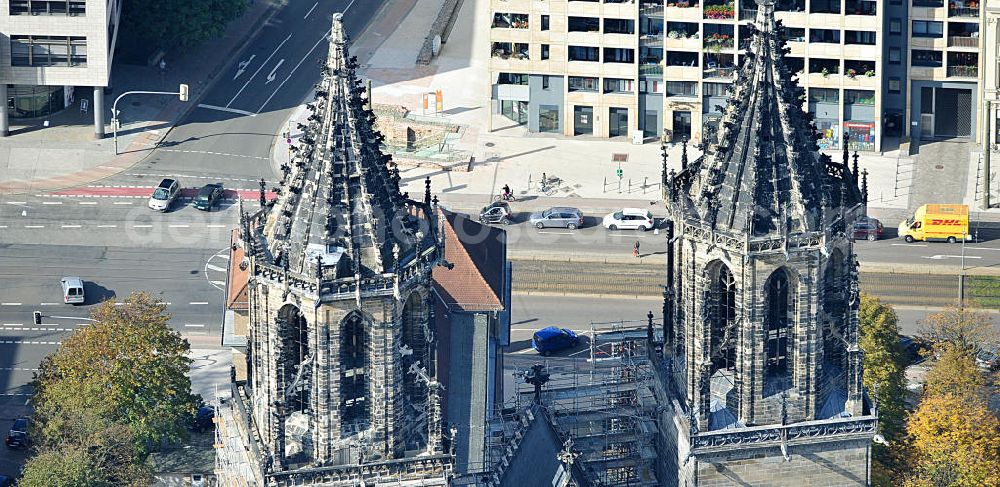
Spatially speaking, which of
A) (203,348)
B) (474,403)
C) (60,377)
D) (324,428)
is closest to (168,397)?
(60,377)

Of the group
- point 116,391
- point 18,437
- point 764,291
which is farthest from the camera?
point 18,437

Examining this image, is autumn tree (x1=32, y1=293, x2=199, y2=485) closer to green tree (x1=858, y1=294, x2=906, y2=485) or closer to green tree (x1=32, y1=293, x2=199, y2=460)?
green tree (x1=32, y1=293, x2=199, y2=460)

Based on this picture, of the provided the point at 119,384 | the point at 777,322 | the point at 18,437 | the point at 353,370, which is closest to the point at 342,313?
the point at 353,370

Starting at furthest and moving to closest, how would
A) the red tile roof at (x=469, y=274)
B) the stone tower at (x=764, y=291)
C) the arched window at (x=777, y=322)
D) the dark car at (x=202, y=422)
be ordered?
the dark car at (x=202, y=422), the red tile roof at (x=469, y=274), the arched window at (x=777, y=322), the stone tower at (x=764, y=291)

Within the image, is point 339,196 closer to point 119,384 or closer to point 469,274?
point 469,274

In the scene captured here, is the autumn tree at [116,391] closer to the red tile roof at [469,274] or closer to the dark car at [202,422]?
the dark car at [202,422]

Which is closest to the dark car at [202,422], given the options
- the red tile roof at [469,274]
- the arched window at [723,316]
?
the red tile roof at [469,274]

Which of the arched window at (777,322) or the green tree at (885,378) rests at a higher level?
the arched window at (777,322)
